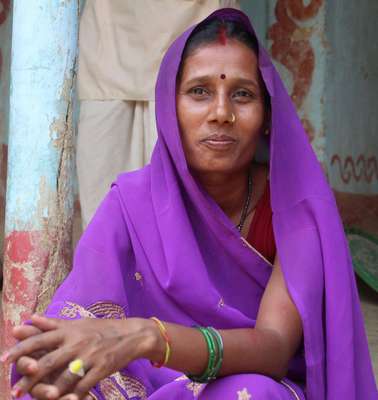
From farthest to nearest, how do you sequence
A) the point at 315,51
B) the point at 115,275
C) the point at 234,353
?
the point at 315,51, the point at 115,275, the point at 234,353

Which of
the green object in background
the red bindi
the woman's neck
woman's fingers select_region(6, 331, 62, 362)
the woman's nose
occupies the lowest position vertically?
the green object in background

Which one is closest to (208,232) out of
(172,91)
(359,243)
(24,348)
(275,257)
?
(275,257)

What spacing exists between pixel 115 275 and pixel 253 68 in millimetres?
680

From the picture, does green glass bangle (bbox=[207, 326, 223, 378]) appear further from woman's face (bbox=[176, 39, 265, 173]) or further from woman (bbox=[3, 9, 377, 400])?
woman's face (bbox=[176, 39, 265, 173])

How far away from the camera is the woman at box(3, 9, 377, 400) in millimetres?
2232

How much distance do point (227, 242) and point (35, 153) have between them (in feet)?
3.14

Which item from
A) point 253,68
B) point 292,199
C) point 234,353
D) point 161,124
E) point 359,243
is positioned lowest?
point 359,243

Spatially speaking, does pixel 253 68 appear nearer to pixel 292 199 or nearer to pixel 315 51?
pixel 292 199

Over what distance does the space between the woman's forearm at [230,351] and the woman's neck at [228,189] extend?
1.58 feet

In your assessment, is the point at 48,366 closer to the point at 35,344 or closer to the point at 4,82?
the point at 35,344

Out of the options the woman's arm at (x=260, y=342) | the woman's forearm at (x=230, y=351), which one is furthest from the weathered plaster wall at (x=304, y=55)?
the woman's forearm at (x=230, y=351)

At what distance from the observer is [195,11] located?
3850 mm

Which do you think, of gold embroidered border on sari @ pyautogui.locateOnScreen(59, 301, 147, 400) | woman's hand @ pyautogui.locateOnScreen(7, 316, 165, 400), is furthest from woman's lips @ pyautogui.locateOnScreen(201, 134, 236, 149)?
woman's hand @ pyautogui.locateOnScreen(7, 316, 165, 400)

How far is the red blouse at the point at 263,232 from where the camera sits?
Answer: 2.44m
